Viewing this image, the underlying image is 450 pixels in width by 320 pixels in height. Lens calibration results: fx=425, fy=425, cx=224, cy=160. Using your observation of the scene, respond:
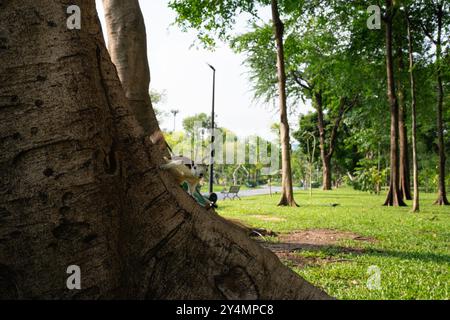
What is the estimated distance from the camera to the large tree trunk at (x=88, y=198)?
1.99 m

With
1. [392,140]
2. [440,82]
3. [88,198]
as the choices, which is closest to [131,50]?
[88,198]

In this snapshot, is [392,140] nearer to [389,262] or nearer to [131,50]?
[389,262]

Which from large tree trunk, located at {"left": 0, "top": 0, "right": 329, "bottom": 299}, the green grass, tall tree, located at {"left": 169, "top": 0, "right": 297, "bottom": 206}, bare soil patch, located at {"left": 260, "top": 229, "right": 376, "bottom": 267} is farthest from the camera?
tall tree, located at {"left": 169, "top": 0, "right": 297, "bottom": 206}

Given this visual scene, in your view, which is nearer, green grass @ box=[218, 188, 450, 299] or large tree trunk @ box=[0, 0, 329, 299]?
large tree trunk @ box=[0, 0, 329, 299]

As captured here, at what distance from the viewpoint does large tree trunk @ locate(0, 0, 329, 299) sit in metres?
1.99

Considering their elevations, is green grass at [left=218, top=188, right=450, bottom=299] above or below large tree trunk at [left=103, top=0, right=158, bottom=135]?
below

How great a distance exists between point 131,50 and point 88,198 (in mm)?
3159

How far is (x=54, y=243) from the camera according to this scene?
6.55 ft

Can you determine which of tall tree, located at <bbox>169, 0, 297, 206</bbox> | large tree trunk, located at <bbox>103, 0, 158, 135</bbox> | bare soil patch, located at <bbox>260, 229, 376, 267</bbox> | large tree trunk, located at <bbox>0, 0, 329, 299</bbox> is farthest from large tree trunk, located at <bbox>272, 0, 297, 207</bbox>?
large tree trunk, located at <bbox>0, 0, 329, 299</bbox>

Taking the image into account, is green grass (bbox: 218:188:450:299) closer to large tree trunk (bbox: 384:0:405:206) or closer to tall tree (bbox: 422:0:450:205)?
large tree trunk (bbox: 384:0:405:206)

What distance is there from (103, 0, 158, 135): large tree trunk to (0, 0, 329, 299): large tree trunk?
227 cm

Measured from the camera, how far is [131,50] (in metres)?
4.88
